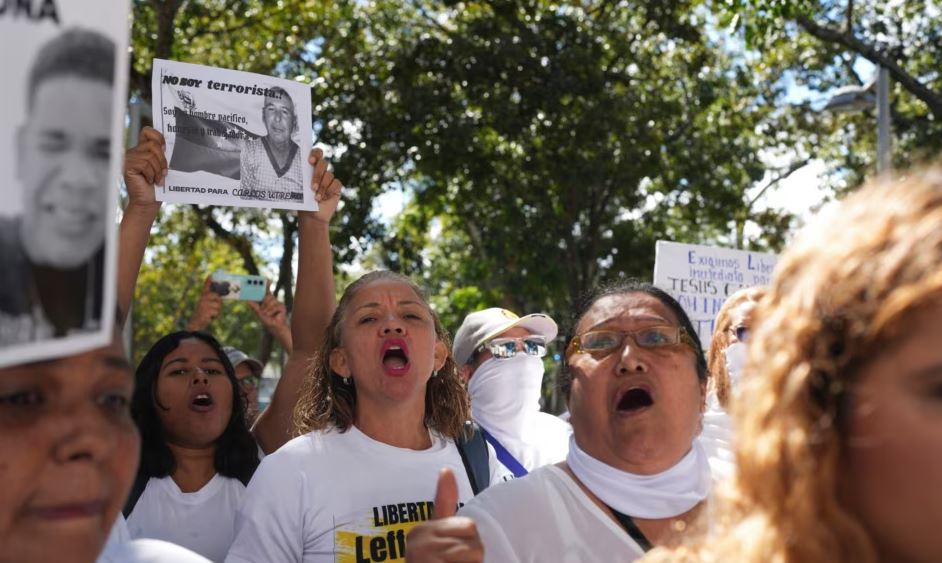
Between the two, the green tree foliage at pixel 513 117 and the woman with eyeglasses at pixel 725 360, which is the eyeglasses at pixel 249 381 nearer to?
the woman with eyeglasses at pixel 725 360

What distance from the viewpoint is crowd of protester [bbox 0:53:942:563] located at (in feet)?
4.45

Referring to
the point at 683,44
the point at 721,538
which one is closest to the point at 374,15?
the point at 683,44

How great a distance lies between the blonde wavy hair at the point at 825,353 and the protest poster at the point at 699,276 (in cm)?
532

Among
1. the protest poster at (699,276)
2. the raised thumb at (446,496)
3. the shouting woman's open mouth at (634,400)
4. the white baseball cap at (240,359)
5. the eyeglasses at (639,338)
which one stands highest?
the protest poster at (699,276)

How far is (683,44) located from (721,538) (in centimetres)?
1446

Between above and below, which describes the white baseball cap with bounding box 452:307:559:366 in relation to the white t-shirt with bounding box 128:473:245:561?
above

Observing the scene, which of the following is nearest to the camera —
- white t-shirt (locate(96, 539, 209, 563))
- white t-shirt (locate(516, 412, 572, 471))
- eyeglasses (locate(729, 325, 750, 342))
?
white t-shirt (locate(96, 539, 209, 563))

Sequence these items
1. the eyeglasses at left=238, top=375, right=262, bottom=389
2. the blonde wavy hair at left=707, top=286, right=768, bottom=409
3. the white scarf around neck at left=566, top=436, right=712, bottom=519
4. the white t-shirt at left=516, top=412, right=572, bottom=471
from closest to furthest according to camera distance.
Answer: the white scarf around neck at left=566, top=436, right=712, bottom=519, the blonde wavy hair at left=707, top=286, right=768, bottom=409, the white t-shirt at left=516, top=412, right=572, bottom=471, the eyeglasses at left=238, top=375, right=262, bottom=389

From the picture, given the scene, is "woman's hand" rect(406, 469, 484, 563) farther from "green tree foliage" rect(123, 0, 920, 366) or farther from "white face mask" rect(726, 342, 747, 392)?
"green tree foliage" rect(123, 0, 920, 366)

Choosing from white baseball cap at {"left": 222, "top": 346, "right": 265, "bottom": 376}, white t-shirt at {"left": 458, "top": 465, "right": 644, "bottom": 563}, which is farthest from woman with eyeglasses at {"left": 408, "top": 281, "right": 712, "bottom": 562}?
white baseball cap at {"left": 222, "top": 346, "right": 265, "bottom": 376}

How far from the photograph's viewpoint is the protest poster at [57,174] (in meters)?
1.29

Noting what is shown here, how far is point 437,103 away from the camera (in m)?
13.3

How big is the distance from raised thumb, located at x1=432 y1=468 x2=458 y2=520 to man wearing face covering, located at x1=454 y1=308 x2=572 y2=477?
8.34 ft

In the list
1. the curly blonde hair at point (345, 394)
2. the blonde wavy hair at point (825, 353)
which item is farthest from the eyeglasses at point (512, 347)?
the blonde wavy hair at point (825, 353)
